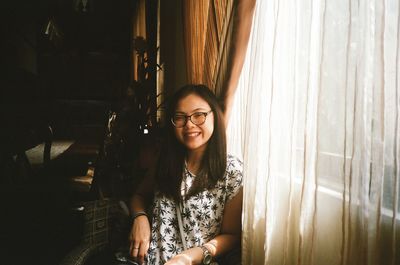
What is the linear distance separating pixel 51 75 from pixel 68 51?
755mm

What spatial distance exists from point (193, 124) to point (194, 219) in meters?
0.45

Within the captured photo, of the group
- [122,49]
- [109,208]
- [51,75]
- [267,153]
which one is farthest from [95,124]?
[267,153]

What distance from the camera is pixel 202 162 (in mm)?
1429

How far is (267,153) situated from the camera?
1.15 metres

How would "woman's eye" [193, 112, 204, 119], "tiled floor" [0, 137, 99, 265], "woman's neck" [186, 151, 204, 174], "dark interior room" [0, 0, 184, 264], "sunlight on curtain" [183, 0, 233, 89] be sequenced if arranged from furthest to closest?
"dark interior room" [0, 0, 184, 264]
"tiled floor" [0, 137, 99, 265]
"sunlight on curtain" [183, 0, 233, 89]
"woman's neck" [186, 151, 204, 174]
"woman's eye" [193, 112, 204, 119]

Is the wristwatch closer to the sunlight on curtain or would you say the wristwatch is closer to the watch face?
the watch face

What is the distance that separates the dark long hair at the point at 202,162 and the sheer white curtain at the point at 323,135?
0.18 metres

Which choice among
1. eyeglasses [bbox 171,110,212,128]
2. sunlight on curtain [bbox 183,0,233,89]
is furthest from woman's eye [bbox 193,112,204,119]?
sunlight on curtain [bbox 183,0,233,89]

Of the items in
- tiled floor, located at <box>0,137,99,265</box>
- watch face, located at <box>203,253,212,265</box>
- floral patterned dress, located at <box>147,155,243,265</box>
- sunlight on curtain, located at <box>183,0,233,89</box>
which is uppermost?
sunlight on curtain, located at <box>183,0,233,89</box>

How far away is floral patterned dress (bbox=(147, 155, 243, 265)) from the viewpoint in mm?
1336

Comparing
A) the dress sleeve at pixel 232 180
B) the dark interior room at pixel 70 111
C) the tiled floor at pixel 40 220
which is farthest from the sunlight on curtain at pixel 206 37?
the tiled floor at pixel 40 220

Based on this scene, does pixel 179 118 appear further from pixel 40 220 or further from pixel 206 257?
pixel 40 220

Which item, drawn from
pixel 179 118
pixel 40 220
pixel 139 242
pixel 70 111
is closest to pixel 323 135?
pixel 179 118

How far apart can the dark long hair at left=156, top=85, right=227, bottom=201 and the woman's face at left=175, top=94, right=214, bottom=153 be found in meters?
0.03
